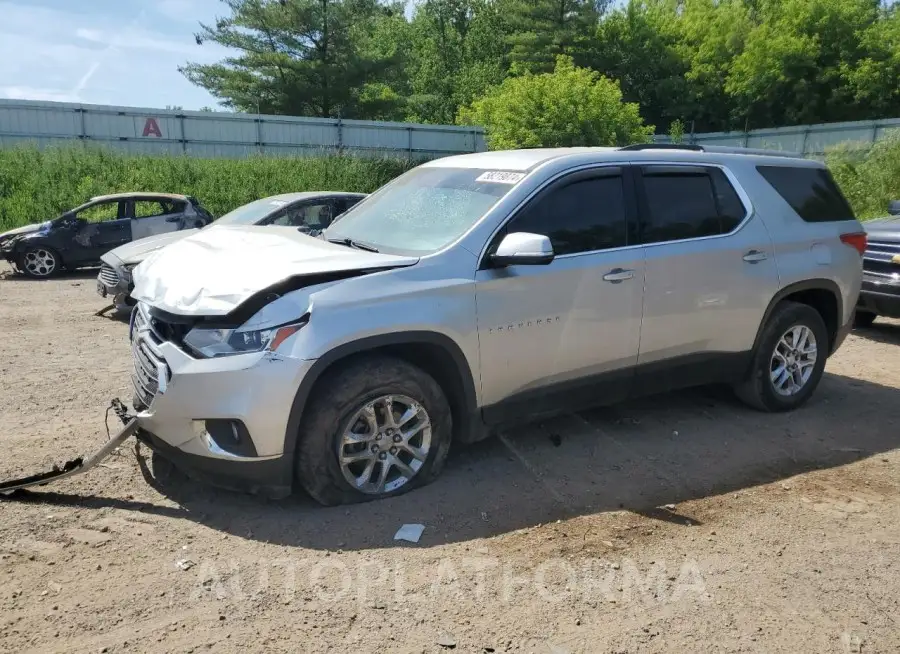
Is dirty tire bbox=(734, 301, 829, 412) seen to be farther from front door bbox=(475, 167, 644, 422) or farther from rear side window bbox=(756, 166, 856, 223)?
front door bbox=(475, 167, 644, 422)

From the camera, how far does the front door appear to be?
13.4 ft

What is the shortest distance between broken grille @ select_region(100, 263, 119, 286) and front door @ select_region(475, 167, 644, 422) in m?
6.38

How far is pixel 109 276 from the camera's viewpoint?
910 cm

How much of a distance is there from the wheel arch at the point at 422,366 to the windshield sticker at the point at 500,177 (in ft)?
3.57

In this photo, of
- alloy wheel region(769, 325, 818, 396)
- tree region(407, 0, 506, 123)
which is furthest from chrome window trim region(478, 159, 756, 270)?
tree region(407, 0, 506, 123)

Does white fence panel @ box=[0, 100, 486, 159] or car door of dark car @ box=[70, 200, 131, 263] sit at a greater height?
white fence panel @ box=[0, 100, 486, 159]

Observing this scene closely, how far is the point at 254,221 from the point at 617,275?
620 cm

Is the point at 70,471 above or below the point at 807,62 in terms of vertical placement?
below

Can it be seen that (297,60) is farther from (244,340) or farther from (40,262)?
(244,340)

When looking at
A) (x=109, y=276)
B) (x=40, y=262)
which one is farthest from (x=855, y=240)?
(x=40, y=262)

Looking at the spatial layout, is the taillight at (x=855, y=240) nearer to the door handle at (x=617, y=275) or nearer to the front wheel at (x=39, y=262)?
the door handle at (x=617, y=275)

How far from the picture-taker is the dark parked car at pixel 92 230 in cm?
1294

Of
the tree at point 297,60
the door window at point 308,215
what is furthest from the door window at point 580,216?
the tree at point 297,60

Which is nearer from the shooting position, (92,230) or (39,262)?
(39,262)
